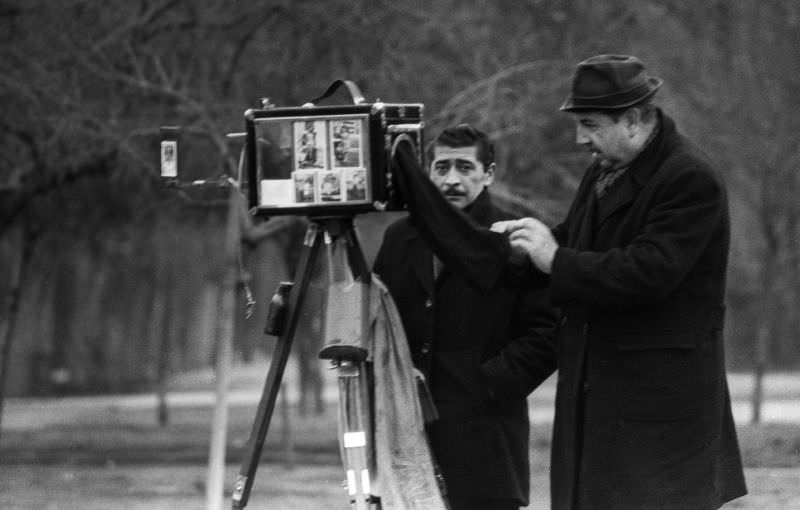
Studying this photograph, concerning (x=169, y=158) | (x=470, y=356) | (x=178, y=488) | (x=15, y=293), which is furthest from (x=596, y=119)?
(x=15, y=293)

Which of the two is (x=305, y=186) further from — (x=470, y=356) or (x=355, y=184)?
(x=470, y=356)

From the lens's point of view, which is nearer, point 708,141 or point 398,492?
point 398,492

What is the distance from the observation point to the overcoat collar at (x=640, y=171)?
3848 mm

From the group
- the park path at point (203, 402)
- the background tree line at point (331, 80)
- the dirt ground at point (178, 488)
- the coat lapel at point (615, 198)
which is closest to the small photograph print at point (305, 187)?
the coat lapel at point (615, 198)

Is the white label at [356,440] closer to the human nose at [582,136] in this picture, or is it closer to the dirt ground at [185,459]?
the human nose at [582,136]

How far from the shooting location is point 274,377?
407 centimetres

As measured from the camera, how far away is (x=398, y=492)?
407cm

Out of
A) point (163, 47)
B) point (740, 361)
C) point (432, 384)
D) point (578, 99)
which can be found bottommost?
point (740, 361)

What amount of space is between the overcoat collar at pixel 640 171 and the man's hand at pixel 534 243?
0.19 meters

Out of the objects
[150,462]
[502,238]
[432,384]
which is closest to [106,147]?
[150,462]

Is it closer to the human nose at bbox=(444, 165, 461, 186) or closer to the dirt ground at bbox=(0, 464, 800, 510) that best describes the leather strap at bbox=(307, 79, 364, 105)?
the human nose at bbox=(444, 165, 461, 186)

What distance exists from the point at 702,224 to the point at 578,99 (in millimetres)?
434

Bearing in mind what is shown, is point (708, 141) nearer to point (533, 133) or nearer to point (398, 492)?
point (533, 133)

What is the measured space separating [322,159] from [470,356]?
997 mm
